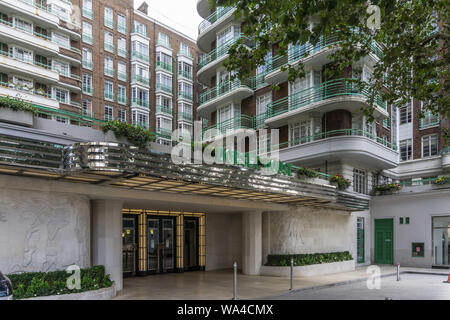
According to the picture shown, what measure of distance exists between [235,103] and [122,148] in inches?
940

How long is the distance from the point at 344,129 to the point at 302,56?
547cm

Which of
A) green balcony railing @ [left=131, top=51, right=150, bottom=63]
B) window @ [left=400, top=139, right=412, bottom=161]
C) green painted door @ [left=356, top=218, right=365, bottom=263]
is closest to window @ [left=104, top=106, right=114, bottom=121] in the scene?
green balcony railing @ [left=131, top=51, right=150, bottom=63]

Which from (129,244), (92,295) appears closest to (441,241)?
(129,244)

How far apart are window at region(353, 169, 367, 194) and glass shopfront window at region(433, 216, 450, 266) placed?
498 cm

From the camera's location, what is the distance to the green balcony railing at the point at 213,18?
3391 centimetres

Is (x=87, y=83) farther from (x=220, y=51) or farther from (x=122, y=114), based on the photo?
(x=220, y=51)

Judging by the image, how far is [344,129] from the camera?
81.4 ft

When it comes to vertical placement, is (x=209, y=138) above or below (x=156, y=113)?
below

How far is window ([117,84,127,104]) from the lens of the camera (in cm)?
4484

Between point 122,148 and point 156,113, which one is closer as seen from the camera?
point 122,148

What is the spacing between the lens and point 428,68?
11.0 metres

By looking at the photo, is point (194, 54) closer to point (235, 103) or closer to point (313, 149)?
point (235, 103)

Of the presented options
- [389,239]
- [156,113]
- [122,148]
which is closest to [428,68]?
[122,148]

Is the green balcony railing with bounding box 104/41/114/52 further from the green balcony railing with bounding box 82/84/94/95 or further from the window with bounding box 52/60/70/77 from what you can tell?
the window with bounding box 52/60/70/77
